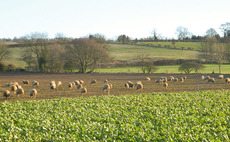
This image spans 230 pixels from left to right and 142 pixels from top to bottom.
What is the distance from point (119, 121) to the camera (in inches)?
510

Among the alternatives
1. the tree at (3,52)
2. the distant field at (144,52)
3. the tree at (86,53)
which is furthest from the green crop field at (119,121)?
the distant field at (144,52)

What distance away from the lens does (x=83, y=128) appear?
37.5 ft

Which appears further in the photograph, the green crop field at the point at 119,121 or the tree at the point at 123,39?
the tree at the point at 123,39

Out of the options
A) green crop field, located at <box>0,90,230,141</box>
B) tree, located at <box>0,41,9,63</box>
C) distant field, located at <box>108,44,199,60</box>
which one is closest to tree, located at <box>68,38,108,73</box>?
tree, located at <box>0,41,9,63</box>

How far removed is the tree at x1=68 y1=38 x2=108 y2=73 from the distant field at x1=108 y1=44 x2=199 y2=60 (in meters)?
20.5

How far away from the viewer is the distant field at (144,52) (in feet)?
255

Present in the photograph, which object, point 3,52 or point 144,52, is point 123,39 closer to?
point 144,52

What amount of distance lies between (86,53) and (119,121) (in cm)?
4346

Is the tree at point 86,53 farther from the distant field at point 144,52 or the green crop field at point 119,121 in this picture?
the green crop field at point 119,121

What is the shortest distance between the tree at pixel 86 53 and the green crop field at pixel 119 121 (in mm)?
36835

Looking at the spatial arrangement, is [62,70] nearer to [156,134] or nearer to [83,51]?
[83,51]

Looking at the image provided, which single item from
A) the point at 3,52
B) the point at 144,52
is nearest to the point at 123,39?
the point at 144,52

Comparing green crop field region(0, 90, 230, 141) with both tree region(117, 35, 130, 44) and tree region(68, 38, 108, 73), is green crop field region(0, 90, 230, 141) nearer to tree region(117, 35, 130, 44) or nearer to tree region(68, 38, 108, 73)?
tree region(68, 38, 108, 73)

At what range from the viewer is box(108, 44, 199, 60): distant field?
77.6 m
